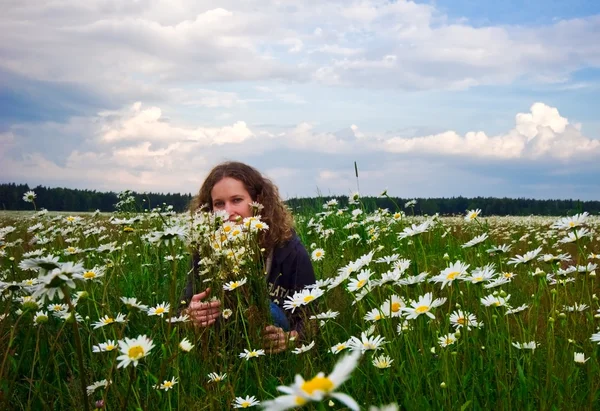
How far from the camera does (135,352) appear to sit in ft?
5.57

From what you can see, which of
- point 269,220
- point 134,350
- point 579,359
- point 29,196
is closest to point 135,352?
point 134,350

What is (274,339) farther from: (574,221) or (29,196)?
(29,196)

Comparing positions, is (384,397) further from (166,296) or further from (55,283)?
(166,296)

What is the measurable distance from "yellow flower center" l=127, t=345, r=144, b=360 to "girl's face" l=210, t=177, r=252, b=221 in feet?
7.96

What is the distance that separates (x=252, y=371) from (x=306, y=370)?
0.50 metres

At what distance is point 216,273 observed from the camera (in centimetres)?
282

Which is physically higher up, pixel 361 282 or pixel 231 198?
pixel 231 198

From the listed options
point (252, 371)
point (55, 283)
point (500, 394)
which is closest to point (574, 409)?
point (500, 394)

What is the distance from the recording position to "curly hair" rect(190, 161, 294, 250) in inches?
166

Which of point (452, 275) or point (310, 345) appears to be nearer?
point (452, 275)

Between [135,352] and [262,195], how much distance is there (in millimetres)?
2950

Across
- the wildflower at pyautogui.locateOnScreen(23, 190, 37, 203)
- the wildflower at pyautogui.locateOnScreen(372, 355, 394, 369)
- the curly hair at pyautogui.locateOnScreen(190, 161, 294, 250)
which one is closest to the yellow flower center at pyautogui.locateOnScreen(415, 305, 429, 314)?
the wildflower at pyautogui.locateOnScreen(372, 355, 394, 369)

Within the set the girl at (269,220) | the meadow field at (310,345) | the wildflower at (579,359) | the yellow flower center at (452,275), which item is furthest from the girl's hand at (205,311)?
the wildflower at (579,359)

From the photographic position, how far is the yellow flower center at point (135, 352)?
1.67 meters
